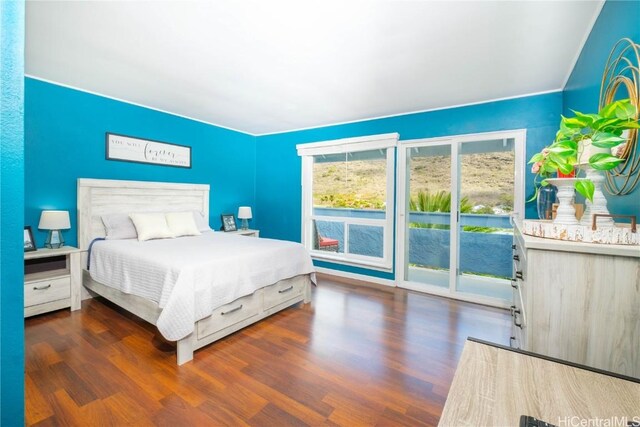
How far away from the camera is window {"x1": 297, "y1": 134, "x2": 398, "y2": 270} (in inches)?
162

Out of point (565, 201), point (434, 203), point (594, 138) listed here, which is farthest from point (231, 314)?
point (434, 203)

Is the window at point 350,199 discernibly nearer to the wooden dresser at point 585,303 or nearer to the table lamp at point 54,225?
the wooden dresser at point 585,303

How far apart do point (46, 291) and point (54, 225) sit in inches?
26.1

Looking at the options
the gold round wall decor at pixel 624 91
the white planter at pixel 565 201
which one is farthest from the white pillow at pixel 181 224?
the gold round wall decor at pixel 624 91

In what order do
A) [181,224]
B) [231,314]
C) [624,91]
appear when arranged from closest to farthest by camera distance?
[624,91], [231,314], [181,224]

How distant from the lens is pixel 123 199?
3588mm

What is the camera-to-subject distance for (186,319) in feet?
6.80

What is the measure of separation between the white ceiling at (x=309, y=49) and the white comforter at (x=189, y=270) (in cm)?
173

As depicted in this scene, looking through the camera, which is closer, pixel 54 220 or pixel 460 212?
pixel 54 220

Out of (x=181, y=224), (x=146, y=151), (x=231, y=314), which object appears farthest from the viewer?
(x=146, y=151)

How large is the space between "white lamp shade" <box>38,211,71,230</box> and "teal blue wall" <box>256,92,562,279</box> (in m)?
2.96

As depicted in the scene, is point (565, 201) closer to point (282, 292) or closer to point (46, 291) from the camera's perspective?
point (282, 292)

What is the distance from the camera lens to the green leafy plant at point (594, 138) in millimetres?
953

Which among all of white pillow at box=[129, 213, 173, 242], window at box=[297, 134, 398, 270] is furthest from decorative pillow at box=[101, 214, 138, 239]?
window at box=[297, 134, 398, 270]
